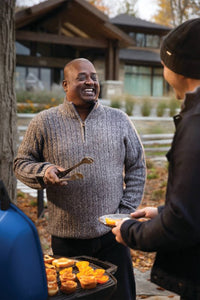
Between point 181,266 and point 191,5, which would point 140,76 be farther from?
point 181,266

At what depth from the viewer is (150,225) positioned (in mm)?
1626

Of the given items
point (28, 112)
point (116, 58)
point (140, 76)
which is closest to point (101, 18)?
point (116, 58)

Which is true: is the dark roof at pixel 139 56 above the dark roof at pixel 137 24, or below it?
below

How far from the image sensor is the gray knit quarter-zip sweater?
284 centimetres

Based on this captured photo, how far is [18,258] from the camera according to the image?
1.66 meters

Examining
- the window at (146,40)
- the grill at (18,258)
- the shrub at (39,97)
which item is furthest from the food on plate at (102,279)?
the window at (146,40)

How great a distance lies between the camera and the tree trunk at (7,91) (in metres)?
4.54

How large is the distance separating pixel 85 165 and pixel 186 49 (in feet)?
4.56

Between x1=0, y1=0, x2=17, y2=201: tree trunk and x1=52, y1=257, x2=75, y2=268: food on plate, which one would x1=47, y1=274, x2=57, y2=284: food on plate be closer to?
x1=52, y1=257, x2=75, y2=268: food on plate

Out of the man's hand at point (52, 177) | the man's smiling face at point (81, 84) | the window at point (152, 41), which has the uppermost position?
the window at point (152, 41)

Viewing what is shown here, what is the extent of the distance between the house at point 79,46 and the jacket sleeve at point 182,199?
18.2m

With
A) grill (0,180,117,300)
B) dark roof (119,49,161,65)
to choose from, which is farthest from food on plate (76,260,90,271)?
dark roof (119,49,161,65)

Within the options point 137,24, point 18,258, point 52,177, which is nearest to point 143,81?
point 137,24

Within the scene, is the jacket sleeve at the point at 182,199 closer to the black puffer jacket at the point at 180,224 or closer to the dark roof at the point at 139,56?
the black puffer jacket at the point at 180,224
